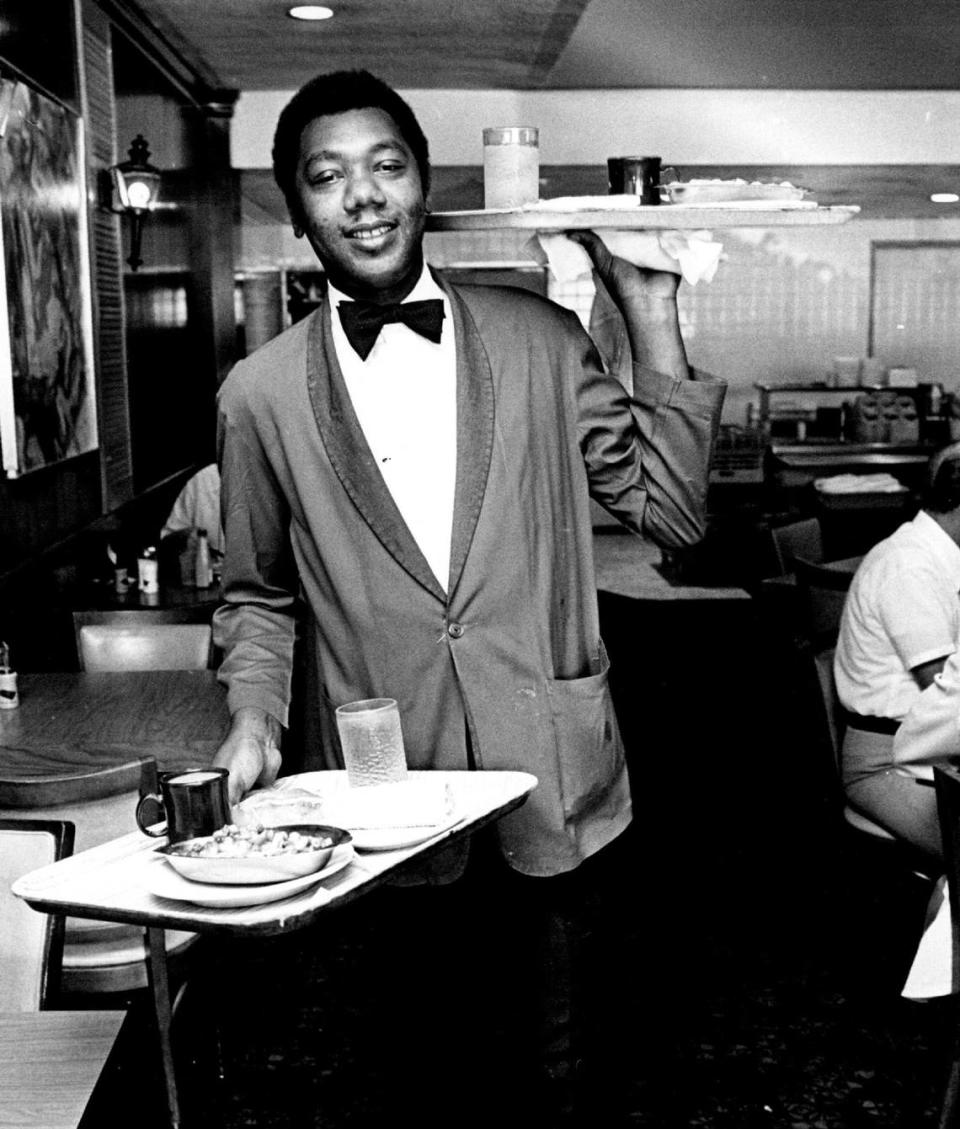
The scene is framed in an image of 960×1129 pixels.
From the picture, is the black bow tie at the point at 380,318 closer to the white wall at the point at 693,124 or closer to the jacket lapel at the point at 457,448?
the jacket lapel at the point at 457,448

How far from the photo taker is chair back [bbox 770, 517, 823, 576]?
6285mm

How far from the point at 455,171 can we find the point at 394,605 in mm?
7348

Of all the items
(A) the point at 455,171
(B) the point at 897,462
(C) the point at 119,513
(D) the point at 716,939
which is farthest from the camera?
(B) the point at 897,462

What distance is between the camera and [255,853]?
4.91 ft

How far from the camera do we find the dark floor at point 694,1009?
2201 mm

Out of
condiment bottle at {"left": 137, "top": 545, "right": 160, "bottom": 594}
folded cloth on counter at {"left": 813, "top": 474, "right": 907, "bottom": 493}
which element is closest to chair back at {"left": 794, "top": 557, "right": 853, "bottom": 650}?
condiment bottle at {"left": 137, "top": 545, "right": 160, "bottom": 594}

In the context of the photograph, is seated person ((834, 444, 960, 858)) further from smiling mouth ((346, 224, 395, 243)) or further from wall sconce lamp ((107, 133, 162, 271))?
wall sconce lamp ((107, 133, 162, 271))

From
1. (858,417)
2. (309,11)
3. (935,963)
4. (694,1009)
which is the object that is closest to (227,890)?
(935,963)

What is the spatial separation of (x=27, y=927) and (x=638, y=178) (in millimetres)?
1511

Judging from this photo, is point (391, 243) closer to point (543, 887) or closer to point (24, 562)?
point (543, 887)

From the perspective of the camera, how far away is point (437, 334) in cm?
196

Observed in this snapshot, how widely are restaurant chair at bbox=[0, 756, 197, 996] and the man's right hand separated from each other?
1.85 feet

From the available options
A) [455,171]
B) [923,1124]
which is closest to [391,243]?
[923,1124]

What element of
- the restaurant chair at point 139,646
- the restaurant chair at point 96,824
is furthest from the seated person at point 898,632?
the restaurant chair at point 139,646
